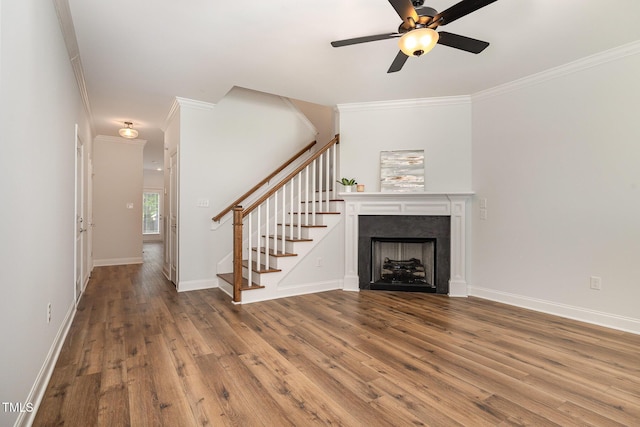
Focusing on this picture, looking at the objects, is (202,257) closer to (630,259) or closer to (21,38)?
(21,38)

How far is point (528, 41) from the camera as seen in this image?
2.91 meters

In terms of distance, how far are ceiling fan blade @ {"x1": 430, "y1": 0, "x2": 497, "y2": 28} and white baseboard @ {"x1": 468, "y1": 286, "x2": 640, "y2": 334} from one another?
311 cm

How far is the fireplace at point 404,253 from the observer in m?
4.39

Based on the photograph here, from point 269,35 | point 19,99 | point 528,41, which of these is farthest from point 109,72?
point 528,41

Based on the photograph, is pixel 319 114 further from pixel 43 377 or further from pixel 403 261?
pixel 43 377

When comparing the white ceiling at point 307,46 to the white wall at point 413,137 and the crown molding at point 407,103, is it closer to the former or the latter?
the crown molding at point 407,103

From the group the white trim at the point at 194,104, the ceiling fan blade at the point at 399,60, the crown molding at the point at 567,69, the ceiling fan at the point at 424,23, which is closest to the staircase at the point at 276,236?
the white trim at the point at 194,104

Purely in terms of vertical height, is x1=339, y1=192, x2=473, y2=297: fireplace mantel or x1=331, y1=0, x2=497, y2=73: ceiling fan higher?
x1=331, y1=0, x2=497, y2=73: ceiling fan

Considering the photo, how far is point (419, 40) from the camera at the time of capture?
217 centimetres

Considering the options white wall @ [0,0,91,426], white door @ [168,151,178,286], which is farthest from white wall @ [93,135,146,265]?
white wall @ [0,0,91,426]

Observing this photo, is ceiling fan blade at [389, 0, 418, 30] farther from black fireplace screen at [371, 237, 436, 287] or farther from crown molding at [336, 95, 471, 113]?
black fireplace screen at [371, 237, 436, 287]

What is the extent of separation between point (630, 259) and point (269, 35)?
387cm

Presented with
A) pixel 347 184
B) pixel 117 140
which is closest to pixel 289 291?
pixel 347 184

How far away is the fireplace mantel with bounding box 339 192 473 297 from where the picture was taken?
4.30 meters
